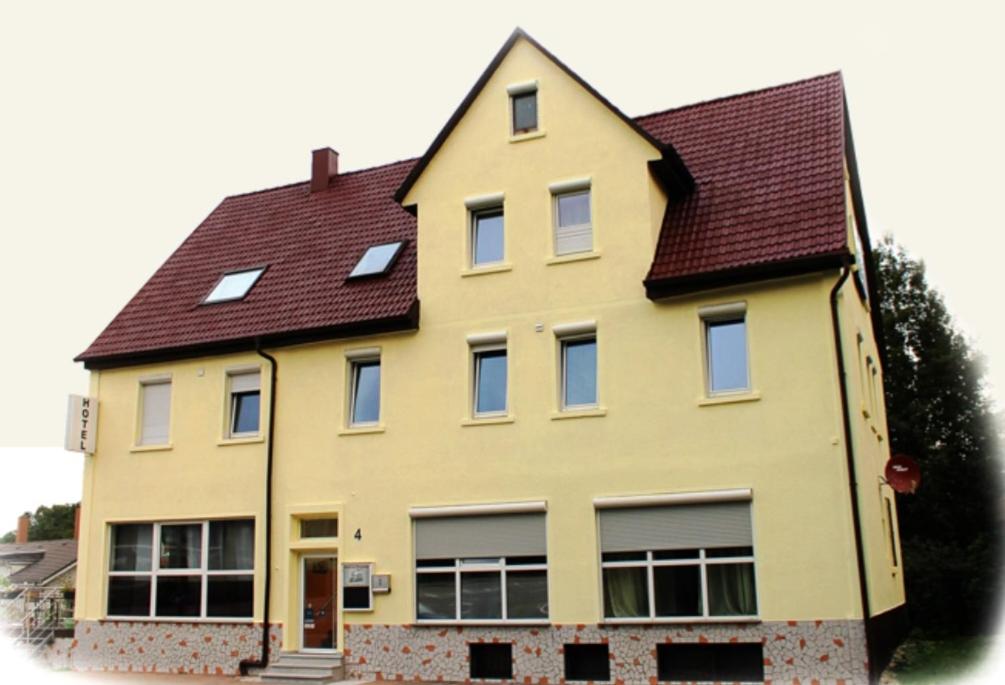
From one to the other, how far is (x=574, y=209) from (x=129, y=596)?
452 inches

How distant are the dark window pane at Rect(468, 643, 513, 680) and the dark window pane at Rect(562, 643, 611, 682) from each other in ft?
3.27

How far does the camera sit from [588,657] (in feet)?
52.3

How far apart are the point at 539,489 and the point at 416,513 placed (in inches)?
90.6

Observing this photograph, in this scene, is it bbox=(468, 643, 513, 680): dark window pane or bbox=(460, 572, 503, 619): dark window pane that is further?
bbox=(460, 572, 503, 619): dark window pane

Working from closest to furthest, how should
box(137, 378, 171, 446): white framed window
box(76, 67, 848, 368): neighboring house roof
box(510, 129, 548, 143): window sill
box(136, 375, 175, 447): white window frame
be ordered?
box(76, 67, 848, 368): neighboring house roof < box(510, 129, 548, 143): window sill < box(136, 375, 175, 447): white window frame < box(137, 378, 171, 446): white framed window

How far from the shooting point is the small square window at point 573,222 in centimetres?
1753

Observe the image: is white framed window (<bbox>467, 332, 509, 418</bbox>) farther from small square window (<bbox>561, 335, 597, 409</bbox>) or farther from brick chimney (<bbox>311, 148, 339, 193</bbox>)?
brick chimney (<bbox>311, 148, 339, 193</bbox>)

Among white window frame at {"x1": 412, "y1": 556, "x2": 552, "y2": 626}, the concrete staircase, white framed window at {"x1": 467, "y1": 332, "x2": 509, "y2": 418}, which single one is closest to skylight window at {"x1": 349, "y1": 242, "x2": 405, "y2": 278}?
white framed window at {"x1": 467, "y1": 332, "x2": 509, "y2": 418}

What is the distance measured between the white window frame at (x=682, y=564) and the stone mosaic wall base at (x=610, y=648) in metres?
0.12

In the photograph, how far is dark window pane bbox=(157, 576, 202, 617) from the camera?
1948 centimetres

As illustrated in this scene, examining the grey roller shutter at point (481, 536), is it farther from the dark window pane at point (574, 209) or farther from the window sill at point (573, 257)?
the dark window pane at point (574, 209)

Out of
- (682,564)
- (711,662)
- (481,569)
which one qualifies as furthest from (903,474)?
(481,569)

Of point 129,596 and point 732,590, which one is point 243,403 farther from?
point 732,590

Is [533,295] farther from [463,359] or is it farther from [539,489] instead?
[539,489]
